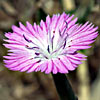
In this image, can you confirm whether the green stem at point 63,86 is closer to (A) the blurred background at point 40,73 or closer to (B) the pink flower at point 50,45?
(B) the pink flower at point 50,45

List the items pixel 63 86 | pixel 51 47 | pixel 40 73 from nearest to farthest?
pixel 63 86
pixel 51 47
pixel 40 73

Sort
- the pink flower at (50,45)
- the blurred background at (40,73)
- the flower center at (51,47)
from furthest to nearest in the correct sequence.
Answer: the blurred background at (40,73) < the flower center at (51,47) < the pink flower at (50,45)

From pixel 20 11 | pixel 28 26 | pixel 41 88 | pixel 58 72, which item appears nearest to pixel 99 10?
pixel 20 11

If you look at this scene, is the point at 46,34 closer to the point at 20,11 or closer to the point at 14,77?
the point at 20,11

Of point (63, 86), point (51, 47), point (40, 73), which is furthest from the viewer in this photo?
point (40, 73)

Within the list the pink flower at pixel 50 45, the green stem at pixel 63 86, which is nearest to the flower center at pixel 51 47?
the pink flower at pixel 50 45

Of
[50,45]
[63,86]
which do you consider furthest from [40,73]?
[63,86]

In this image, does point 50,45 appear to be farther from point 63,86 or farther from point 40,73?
point 40,73
